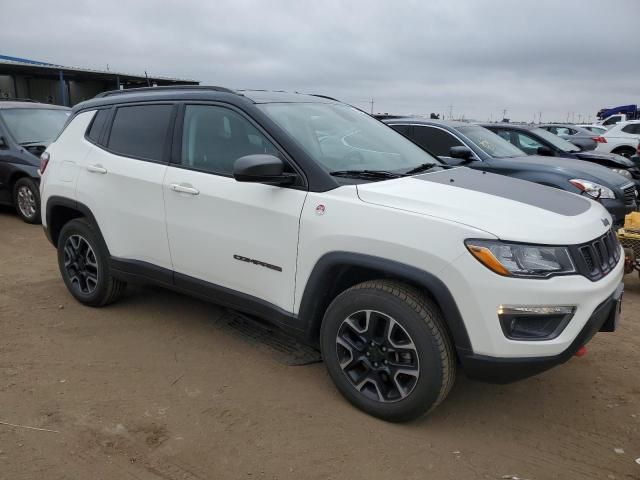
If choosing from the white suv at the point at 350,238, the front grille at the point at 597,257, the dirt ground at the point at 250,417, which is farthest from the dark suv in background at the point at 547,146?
the front grille at the point at 597,257

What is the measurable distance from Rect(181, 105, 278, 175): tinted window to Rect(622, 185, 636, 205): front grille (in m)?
5.10

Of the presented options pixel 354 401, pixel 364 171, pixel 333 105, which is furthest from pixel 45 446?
pixel 333 105

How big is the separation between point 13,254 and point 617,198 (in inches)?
276

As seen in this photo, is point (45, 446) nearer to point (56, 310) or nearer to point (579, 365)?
point (56, 310)

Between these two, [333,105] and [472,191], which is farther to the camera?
[333,105]

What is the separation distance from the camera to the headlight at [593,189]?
20.4 ft

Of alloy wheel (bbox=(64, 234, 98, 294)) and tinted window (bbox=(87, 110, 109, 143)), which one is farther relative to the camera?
alloy wheel (bbox=(64, 234, 98, 294))

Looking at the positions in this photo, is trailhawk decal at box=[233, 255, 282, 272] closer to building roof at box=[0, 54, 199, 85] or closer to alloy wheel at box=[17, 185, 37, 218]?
alloy wheel at box=[17, 185, 37, 218]

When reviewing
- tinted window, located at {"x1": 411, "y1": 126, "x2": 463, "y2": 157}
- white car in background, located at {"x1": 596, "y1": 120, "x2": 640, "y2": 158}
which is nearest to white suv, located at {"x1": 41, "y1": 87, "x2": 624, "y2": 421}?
tinted window, located at {"x1": 411, "y1": 126, "x2": 463, "y2": 157}

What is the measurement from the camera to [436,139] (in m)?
7.40

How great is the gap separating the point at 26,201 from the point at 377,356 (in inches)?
270

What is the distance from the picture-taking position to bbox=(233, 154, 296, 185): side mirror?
2866 mm

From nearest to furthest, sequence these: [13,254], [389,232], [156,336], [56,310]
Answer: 1. [389,232]
2. [156,336]
3. [56,310]
4. [13,254]

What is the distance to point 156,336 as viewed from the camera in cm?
399
